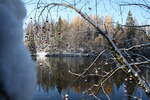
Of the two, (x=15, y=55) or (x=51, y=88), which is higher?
(x=15, y=55)

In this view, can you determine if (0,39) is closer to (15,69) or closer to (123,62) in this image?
(15,69)

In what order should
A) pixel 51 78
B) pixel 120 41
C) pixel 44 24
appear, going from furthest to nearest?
pixel 51 78, pixel 120 41, pixel 44 24

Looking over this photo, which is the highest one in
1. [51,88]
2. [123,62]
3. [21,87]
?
[21,87]

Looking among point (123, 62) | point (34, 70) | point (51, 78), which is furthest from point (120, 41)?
point (51, 78)

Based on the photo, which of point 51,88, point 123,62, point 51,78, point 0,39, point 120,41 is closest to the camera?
point 0,39

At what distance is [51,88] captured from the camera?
13.2 meters

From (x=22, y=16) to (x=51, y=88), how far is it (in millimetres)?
13023

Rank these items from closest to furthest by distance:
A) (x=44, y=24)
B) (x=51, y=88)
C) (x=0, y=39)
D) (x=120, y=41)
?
(x=0, y=39)
(x=44, y=24)
(x=120, y=41)
(x=51, y=88)

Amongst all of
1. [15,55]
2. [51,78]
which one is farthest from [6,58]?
[51,78]

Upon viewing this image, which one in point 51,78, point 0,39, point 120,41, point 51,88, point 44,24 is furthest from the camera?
point 51,78

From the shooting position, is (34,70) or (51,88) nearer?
(34,70)

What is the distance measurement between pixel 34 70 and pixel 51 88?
13010 millimetres

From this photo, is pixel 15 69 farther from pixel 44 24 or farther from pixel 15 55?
pixel 44 24

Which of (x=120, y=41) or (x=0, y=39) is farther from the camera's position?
(x=120, y=41)
